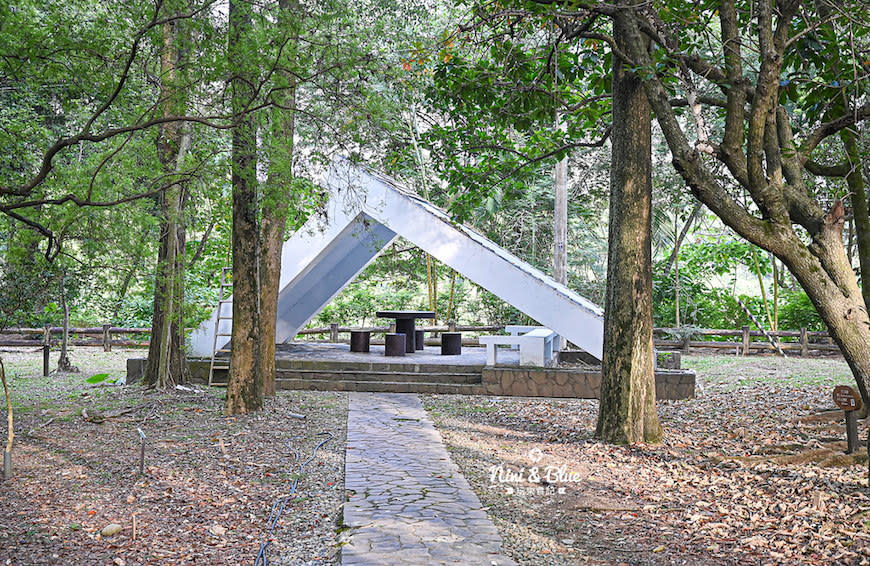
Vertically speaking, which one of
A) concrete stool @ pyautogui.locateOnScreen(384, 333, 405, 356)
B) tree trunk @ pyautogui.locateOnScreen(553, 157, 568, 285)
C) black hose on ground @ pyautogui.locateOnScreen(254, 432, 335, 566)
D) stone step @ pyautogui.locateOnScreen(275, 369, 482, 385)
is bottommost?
black hose on ground @ pyautogui.locateOnScreen(254, 432, 335, 566)

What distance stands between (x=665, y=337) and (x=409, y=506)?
1433cm

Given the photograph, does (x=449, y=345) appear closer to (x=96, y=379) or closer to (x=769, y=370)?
(x=96, y=379)

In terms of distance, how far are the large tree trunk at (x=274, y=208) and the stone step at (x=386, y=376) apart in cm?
163

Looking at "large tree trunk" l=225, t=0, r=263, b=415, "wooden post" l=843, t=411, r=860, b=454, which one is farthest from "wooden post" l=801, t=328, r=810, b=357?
"large tree trunk" l=225, t=0, r=263, b=415

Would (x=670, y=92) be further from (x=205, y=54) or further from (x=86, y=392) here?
(x=86, y=392)

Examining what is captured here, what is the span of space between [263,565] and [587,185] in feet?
56.9

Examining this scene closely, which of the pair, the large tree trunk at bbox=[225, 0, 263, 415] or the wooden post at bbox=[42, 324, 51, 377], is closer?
the large tree trunk at bbox=[225, 0, 263, 415]

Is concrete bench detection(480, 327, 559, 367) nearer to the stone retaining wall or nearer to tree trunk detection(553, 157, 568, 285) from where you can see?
the stone retaining wall

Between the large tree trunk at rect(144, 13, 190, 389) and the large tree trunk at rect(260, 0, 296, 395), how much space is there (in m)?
1.06

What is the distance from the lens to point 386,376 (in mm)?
10758

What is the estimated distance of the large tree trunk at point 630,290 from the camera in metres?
6.35

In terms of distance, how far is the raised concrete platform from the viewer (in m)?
9.90

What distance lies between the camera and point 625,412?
6363 millimetres

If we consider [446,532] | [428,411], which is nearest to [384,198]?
[428,411]
